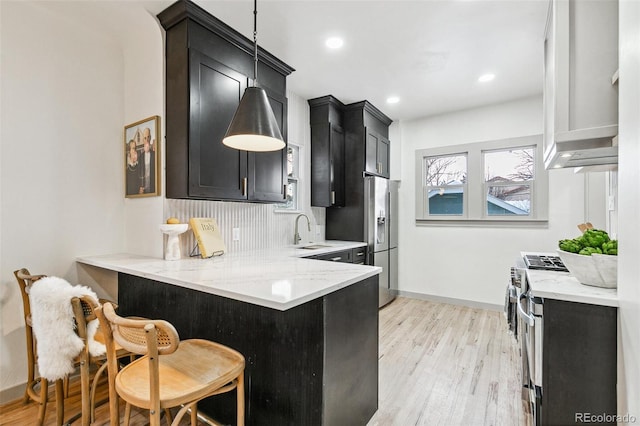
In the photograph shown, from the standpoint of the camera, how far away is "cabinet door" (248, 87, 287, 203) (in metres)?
2.74

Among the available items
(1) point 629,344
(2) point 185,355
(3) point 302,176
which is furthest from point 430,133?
(2) point 185,355

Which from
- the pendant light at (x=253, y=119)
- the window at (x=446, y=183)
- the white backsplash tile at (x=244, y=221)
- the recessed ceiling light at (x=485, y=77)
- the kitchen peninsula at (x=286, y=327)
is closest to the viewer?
the kitchen peninsula at (x=286, y=327)

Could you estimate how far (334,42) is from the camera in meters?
2.65

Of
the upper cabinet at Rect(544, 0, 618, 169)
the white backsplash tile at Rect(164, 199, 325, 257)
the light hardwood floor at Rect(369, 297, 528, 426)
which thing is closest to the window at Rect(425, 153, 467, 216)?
the light hardwood floor at Rect(369, 297, 528, 426)

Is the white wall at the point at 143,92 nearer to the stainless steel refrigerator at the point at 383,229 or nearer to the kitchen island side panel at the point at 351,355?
the kitchen island side panel at the point at 351,355

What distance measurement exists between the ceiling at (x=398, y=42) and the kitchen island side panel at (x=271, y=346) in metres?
1.93

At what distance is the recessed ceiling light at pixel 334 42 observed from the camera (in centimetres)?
261

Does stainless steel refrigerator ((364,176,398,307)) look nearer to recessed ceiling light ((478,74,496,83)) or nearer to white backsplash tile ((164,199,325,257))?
white backsplash tile ((164,199,325,257))

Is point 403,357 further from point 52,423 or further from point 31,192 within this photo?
point 31,192

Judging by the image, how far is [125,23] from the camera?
2367mm

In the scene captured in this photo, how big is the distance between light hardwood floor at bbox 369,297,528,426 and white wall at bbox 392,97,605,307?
0.56 m

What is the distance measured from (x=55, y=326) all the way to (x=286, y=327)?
1149mm

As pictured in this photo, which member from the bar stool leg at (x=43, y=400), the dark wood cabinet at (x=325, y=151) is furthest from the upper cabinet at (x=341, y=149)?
the bar stool leg at (x=43, y=400)

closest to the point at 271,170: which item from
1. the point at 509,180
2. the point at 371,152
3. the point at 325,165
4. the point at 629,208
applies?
the point at 325,165
